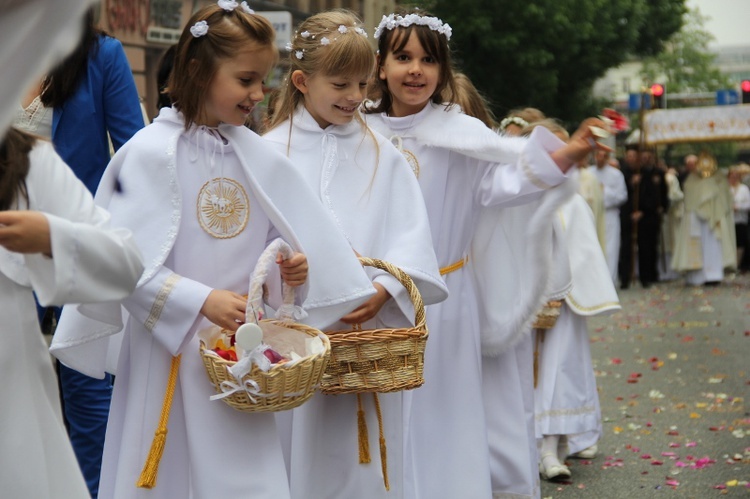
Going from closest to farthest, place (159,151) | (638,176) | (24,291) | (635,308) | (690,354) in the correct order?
(24,291), (159,151), (690,354), (635,308), (638,176)

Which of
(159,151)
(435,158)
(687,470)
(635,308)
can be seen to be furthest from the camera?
(635,308)

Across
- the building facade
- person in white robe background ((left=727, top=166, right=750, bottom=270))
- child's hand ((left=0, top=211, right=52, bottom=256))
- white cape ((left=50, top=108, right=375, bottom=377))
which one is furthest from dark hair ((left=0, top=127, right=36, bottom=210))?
person in white robe background ((left=727, top=166, right=750, bottom=270))

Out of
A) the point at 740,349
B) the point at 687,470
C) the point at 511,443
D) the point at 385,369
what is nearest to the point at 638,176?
the point at 740,349

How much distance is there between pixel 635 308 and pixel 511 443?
13602 mm

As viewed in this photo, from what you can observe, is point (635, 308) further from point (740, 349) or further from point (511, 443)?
point (511, 443)

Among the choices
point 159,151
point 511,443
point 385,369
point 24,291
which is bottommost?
point 511,443

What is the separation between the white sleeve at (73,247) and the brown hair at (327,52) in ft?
5.56

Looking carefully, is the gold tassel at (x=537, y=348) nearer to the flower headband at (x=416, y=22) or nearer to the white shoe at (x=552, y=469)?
the white shoe at (x=552, y=469)

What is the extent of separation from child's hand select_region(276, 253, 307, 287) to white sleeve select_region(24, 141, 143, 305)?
0.94 meters

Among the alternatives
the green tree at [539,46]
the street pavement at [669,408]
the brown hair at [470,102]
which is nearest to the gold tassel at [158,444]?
the brown hair at [470,102]

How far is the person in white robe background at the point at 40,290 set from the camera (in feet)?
9.34

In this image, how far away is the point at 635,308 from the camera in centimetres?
1931

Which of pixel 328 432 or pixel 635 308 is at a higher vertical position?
pixel 328 432

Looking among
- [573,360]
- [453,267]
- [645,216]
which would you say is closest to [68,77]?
[453,267]
